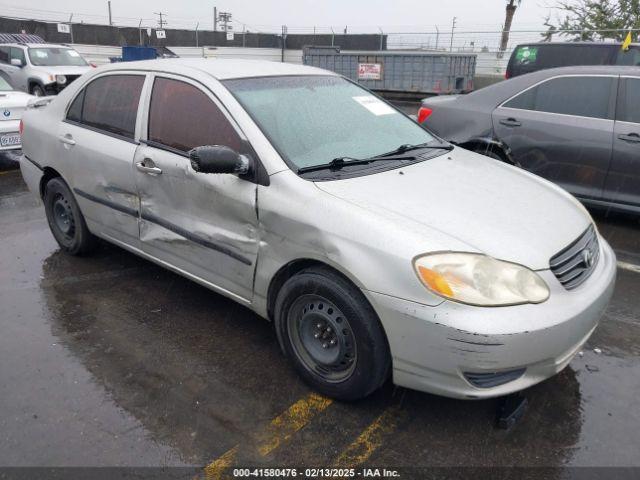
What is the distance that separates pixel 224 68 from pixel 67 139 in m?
1.50

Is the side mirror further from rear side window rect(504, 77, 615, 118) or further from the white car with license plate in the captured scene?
the white car with license plate

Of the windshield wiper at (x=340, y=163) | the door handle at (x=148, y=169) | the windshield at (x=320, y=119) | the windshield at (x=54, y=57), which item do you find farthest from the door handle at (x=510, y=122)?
the windshield at (x=54, y=57)

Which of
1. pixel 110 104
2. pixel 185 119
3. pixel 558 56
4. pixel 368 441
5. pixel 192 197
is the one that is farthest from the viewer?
pixel 558 56

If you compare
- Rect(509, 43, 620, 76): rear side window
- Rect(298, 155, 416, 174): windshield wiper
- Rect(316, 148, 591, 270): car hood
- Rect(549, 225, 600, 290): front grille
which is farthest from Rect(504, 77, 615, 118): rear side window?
Rect(509, 43, 620, 76): rear side window

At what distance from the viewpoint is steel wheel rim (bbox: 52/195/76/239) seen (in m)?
4.46

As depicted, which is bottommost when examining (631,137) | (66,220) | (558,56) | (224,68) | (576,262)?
(66,220)

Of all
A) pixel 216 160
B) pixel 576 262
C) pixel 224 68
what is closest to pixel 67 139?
pixel 224 68

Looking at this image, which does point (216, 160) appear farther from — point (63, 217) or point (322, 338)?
point (63, 217)

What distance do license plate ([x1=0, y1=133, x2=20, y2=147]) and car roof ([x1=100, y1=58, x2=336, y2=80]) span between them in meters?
4.66

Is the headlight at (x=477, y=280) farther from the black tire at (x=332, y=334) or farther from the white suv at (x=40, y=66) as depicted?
the white suv at (x=40, y=66)

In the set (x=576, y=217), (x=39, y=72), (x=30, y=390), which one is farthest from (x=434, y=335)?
(x=39, y=72)

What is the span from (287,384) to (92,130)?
2.44 meters

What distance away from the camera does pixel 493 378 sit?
7.79 feet

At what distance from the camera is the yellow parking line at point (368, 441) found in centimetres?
243
